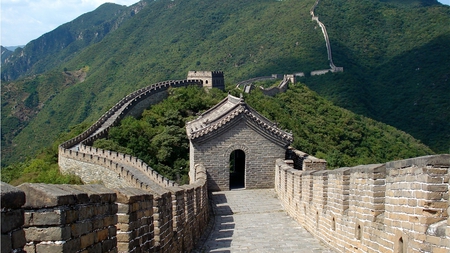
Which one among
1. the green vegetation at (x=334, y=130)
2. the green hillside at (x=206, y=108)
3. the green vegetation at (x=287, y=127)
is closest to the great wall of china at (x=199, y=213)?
the green vegetation at (x=287, y=127)

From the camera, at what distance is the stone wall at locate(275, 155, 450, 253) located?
19.7 feet

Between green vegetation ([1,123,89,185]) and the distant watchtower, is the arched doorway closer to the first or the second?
green vegetation ([1,123,89,185])

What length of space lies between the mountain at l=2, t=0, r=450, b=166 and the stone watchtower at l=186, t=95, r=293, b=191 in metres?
42.1

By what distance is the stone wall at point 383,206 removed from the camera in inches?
236

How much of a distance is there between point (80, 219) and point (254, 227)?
11.4m

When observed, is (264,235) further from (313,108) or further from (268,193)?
(313,108)

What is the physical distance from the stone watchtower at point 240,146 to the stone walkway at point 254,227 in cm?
57

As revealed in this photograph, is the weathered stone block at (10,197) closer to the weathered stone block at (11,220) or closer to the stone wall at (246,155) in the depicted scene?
the weathered stone block at (11,220)

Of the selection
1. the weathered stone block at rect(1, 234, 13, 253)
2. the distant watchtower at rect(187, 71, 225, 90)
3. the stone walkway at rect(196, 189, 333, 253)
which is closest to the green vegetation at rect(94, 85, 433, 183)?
the distant watchtower at rect(187, 71, 225, 90)

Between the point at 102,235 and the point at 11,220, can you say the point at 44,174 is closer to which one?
the point at 102,235

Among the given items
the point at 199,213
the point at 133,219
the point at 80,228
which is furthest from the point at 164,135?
the point at 80,228

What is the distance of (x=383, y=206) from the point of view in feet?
27.5

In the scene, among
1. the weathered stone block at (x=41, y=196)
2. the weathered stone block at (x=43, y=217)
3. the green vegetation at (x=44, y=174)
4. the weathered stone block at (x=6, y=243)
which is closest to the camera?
the weathered stone block at (x=6, y=243)

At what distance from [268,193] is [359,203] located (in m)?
13.3
